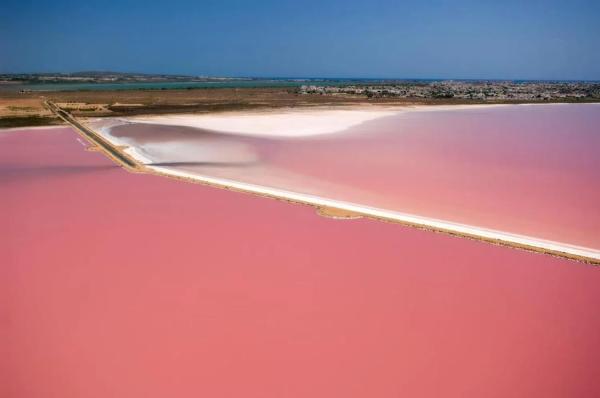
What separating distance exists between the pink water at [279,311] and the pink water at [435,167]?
220 centimetres

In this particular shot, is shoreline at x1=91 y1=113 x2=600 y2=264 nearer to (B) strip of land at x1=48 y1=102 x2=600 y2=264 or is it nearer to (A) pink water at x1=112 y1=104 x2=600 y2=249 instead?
(B) strip of land at x1=48 y1=102 x2=600 y2=264

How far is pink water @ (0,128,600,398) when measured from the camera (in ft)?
16.3

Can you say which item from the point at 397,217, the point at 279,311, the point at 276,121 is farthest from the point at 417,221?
the point at 276,121

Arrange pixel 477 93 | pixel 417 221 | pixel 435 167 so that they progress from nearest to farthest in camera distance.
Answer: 1. pixel 417 221
2. pixel 435 167
3. pixel 477 93

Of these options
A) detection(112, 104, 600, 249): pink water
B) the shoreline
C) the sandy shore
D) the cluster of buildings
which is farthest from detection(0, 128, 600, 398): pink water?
the cluster of buildings

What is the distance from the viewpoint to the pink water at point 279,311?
4.95m

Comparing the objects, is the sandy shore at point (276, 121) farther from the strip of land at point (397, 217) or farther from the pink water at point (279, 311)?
the pink water at point (279, 311)

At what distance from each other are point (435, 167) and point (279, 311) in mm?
10888

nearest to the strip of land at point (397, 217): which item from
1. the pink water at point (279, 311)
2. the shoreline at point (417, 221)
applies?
the shoreline at point (417, 221)

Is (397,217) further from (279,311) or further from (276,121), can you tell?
(276,121)

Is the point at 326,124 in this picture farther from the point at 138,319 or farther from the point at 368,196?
the point at 138,319

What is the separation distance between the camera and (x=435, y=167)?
51.0 ft

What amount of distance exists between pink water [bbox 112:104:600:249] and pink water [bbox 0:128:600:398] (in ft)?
7.23

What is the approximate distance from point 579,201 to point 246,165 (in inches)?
394
